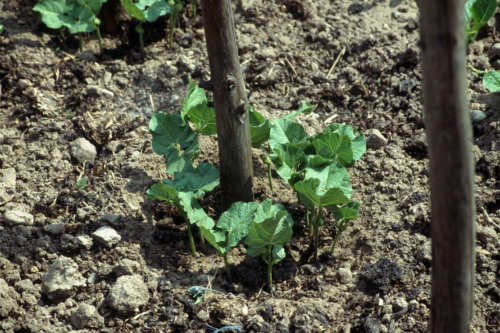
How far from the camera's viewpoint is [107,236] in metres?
2.46

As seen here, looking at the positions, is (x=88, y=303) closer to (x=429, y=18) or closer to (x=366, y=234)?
(x=366, y=234)

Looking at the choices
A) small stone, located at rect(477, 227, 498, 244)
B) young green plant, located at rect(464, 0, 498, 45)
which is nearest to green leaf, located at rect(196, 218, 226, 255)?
small stone, located at rect(477, 227, 498, 244)

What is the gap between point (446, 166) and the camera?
129cm

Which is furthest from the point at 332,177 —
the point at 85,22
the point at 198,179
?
the point at 85,22

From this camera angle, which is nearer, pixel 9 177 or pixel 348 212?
pixel 348 212

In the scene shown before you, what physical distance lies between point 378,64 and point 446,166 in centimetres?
232

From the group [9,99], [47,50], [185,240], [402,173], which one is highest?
[47,50]

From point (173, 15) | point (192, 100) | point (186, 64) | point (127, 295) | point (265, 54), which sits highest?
point (173, 15)

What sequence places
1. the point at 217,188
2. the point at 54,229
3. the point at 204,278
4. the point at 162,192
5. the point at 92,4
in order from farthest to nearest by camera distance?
the point at 92,4 → the point at 217,188 → the point at 54,229 → the point at 204,278 → the point at 162,192

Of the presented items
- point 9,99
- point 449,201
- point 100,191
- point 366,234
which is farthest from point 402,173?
point 9,99

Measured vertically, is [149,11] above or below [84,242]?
above

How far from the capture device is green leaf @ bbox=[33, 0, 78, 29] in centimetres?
336

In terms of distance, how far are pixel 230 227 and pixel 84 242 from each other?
85 centimetres

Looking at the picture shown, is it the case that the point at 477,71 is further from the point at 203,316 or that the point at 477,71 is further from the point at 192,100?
the point at 203,316
